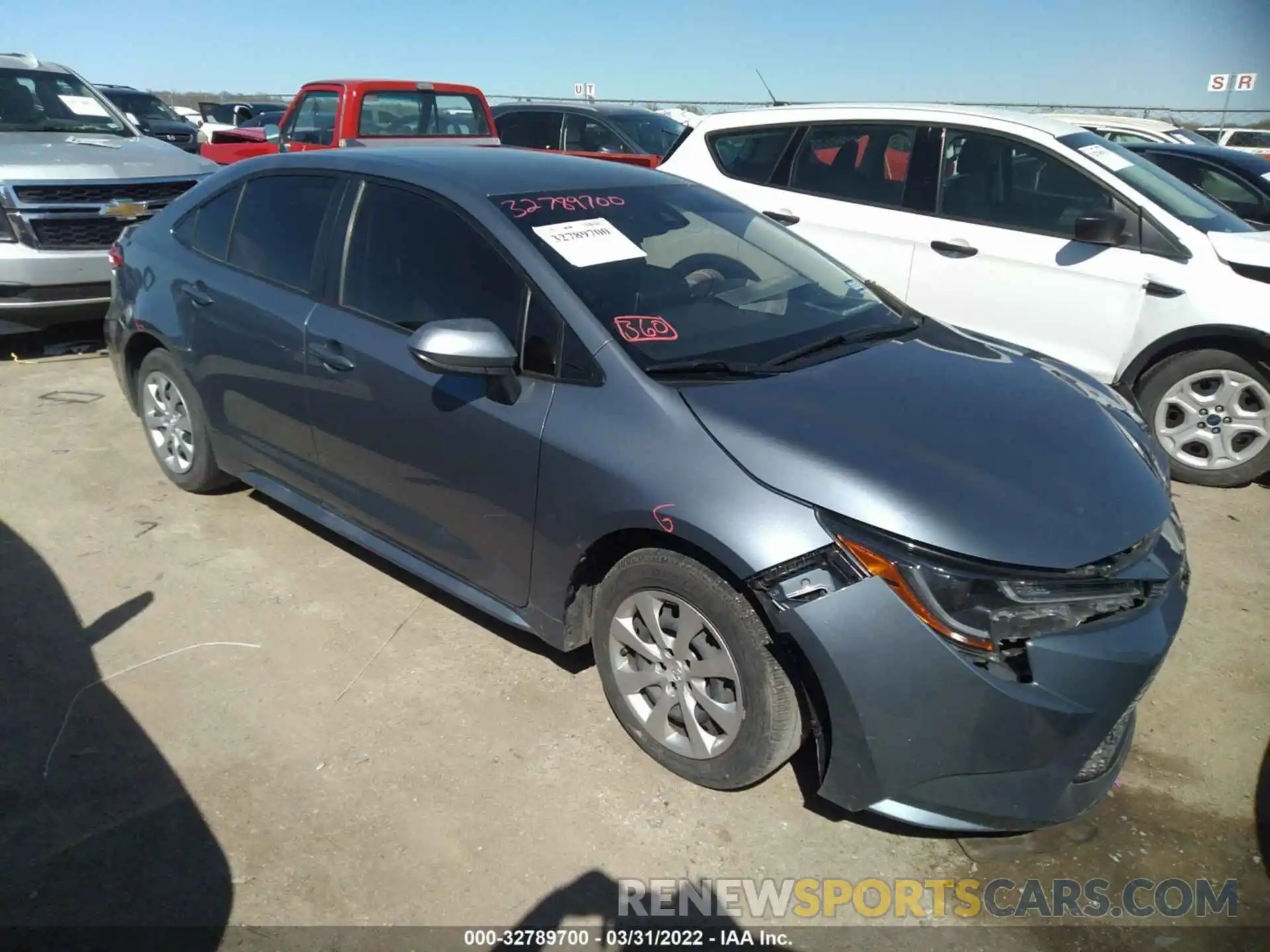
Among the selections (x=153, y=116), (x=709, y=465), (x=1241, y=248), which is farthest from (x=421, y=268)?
(x=153, y=116)

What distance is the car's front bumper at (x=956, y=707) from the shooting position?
87.7 inches

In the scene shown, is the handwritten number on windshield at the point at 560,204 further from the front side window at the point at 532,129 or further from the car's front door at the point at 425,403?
the front side window at the point at 532,129

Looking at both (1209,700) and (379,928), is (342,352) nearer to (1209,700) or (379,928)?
(379,928)

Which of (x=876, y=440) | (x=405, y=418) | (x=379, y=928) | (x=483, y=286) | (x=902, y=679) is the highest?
(x=483, y=286)

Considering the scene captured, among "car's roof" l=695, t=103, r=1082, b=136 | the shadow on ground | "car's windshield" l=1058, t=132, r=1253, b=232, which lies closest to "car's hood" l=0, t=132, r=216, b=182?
"car's roof" l=695, t=103, r=1082, b=136

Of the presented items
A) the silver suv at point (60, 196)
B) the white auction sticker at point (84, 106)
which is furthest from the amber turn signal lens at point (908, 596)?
the white auction sticker at point (84, 106)

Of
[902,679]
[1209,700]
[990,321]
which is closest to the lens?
[902,679]

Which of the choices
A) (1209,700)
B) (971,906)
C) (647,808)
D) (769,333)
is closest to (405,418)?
(769,333)

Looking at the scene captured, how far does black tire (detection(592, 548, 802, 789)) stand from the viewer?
245cm

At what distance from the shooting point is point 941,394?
286 cm

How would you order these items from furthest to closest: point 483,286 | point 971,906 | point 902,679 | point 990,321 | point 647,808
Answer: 1. point 990,321
2. point 483,286
3. point 647,808
4. point 971,906
5. point 902,679

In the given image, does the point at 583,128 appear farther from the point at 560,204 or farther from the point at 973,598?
the point at 973,598

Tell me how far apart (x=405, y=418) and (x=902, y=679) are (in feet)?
5.99

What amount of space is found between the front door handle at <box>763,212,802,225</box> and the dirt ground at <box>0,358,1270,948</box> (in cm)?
317
